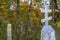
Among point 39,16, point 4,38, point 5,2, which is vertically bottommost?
point 4,38

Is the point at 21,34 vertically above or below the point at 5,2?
below

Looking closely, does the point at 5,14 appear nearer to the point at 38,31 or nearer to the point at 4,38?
the point at 4,38

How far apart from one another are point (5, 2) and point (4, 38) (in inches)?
40.7

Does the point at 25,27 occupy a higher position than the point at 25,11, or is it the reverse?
the point at 25,11

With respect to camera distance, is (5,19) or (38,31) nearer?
(5,19)

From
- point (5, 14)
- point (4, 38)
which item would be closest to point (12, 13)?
point (5, 14)

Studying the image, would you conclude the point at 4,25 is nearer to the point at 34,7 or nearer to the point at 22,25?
the point at 22,25

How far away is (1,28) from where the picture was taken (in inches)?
304

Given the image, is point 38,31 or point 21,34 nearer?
point 21,34

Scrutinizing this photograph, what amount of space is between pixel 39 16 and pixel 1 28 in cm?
112

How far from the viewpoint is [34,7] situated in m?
7.42

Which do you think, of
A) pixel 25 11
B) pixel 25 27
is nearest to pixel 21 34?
pixel 25 27

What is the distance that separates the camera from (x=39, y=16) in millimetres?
7781

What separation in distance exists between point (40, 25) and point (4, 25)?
1072 mm
